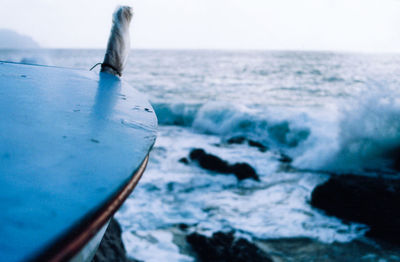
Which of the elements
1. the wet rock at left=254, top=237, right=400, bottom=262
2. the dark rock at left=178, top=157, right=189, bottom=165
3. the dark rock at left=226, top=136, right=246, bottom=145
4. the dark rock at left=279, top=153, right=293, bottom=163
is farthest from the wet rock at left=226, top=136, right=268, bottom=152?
the wet rock at left=254, top=237, right=400, bottom=262

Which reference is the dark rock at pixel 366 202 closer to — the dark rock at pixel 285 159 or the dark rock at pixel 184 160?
the dark rock at pixel 285 159

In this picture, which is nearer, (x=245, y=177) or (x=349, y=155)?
(x=245, y=177)

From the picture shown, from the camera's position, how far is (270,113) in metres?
12.4

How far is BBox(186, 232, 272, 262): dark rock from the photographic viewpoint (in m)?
3.17

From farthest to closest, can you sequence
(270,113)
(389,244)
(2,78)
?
(270,113) → (389,244) → (2,78)

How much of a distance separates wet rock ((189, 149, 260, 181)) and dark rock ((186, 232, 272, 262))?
2.76 meters

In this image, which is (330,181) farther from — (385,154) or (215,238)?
(385,154)

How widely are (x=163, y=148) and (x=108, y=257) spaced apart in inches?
242

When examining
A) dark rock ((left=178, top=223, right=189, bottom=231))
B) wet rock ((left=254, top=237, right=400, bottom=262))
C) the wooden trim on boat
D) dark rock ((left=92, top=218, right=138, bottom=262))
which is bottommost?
dark rock ((left=178, top=223, right=189, bottom=231))

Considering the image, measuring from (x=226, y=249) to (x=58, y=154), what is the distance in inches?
118

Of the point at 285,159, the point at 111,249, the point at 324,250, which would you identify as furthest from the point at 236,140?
the point at 111,249

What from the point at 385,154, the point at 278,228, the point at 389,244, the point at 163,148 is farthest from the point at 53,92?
the point at 385,154

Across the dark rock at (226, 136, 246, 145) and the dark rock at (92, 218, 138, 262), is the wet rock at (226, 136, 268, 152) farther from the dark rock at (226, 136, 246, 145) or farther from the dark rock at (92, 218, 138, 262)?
the dark rock at (92, 218, 138, 262)

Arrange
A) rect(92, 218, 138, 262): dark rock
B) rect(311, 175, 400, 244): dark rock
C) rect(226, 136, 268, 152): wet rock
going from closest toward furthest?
rect(92, 218, 138, 262): dark rock
rect(311, 175, 400, 244): dark rock
rect(226, 136, 268, 152): wet rock
